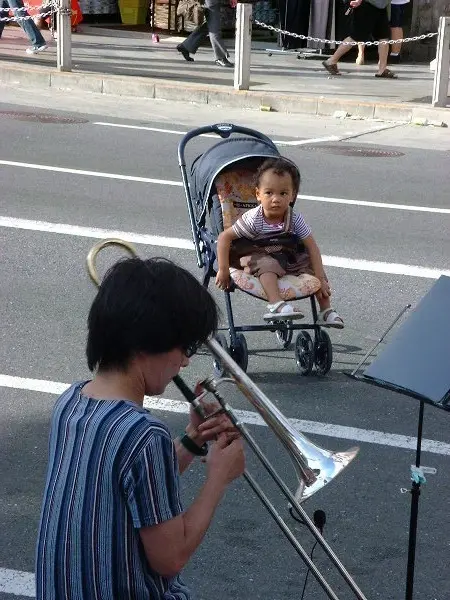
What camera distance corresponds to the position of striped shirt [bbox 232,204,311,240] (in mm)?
6438

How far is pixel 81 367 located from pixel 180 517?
3.87 metres

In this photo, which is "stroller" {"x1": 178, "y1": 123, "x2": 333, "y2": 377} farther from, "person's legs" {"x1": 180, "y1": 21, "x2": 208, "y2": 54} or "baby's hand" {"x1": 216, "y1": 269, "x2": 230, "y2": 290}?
"person's legs" {"x1": 180, "y1": 21, "x2": 208, "y2": 54}

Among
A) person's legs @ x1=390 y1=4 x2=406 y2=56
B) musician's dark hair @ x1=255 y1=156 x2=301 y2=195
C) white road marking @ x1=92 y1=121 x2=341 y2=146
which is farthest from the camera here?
person's legs @ x1=390 y1=4 x2=406 y2=56

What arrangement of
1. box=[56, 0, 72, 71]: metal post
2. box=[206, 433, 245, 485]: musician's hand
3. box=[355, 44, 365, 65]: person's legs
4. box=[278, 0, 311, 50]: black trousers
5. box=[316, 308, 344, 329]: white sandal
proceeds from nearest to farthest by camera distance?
box=[206, 433, 245, 485]: musician's hand < box=[316, 308, 344, 329]: white sandal < box=[56, 0, 72, 71]: metal post < box=[278, 0, 311, 50]: black trousers < box=[355, 44, 365, 65]: person's legs

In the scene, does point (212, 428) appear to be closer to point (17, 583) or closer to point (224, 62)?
point (17, 583)

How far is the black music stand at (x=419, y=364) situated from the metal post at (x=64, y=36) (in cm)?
1322

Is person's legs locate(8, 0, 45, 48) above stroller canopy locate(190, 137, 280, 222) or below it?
below

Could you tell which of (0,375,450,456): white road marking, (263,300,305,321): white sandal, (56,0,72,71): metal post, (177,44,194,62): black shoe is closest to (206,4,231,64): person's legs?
(177,44,194,62): black shoe

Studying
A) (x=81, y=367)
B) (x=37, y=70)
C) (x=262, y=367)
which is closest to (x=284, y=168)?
(x=262, y=367)

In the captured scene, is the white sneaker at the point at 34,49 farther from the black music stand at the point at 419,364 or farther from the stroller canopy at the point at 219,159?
the black music stand at the point at 419,364

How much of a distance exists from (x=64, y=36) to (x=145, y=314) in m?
14.4

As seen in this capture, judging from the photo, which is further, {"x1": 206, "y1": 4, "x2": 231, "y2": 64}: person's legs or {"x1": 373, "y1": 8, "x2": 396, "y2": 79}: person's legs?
{"x1": 373, "y1": 8, "x2": 396, "y2": 79}: person's legs

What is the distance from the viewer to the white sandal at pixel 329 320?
6293mm

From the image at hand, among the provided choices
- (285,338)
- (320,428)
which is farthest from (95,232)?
(320,428)
